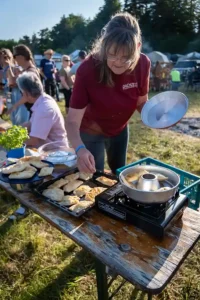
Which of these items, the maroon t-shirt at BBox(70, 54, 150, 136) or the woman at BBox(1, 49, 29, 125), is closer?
the maroon t-shirt at BBox(70, 54, 150, 136)

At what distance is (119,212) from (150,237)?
0.53 feet

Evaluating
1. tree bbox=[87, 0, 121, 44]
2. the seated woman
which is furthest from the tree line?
the seated woman

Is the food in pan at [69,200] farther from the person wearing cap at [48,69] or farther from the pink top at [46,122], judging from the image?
the person wearing cap at [48,69]

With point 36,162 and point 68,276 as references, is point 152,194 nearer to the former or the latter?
point 36,162

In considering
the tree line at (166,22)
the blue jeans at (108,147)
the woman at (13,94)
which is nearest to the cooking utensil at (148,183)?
the blue jeans at (108,147)

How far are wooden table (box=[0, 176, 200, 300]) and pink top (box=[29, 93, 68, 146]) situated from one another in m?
1.11

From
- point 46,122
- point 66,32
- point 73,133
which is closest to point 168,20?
point 66,32

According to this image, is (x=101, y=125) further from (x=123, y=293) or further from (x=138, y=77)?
(x=123, y=293)

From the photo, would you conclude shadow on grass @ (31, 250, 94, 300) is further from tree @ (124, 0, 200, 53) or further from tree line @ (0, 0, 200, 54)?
tree @ (124, 0, 200, 53)

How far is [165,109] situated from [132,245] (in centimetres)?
76

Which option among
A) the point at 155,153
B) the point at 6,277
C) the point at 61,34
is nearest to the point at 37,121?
the point at 6,277

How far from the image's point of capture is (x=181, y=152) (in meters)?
4.14

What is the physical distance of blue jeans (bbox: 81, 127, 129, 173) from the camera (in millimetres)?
1914

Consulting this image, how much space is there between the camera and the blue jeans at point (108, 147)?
75.4 inches
